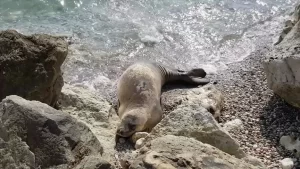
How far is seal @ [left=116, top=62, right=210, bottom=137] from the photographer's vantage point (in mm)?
5508

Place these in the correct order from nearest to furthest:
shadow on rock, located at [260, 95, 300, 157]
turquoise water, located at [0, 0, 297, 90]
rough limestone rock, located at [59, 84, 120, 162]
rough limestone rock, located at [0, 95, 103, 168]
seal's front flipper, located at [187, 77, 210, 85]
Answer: rough limestone rock, located at [0, 95, 103, 168] < shadow on rock, located at [260, 95, 300, 157] < rough limestone rock, located at [59, 84, 120, 162] < seal's front flipper, located at [187, 77, 210, 85] < turquoise water, located at [0, 0, 297, 90]

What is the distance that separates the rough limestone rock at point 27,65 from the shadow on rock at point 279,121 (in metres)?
2.56

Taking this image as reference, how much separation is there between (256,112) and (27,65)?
9.46 ft

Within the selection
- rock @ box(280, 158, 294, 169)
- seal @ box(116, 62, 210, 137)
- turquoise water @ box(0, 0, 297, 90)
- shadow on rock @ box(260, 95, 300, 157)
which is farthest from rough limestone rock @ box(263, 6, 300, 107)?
turquoise water @ box(0, 0, 297, 90)

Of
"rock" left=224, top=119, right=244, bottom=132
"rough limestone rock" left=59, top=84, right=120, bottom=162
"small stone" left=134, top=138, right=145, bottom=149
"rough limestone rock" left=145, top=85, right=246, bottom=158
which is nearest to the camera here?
"rough limestone rock" left=145, top=85, right=246, bottom=158

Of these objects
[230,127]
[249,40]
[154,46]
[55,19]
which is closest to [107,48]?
[154,46]

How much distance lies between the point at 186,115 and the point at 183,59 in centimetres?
289

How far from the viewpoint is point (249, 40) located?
842cm

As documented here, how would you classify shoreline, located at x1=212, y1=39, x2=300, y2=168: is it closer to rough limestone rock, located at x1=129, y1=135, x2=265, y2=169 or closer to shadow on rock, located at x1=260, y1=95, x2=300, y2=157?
shadow on rock, located at x1=260, y1=95, x2=300, y2=157

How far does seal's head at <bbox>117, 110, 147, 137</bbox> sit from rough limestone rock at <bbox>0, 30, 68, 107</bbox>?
916 millimetres

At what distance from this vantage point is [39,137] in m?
3.80

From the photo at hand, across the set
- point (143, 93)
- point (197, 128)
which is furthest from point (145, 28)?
point (197, 128)

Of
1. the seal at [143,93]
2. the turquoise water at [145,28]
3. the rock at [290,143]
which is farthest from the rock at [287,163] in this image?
the turquoise water at [145,28]

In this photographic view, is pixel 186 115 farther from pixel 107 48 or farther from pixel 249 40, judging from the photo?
pixel 249 40
